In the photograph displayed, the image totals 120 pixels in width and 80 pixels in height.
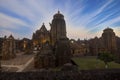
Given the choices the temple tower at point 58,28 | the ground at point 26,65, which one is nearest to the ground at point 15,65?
the ground at point 26,65

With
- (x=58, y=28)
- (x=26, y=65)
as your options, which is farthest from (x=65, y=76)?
(x=58, y=28)

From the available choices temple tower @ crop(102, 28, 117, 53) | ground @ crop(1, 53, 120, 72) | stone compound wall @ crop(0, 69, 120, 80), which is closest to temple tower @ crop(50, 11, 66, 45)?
ground @ crop(1, 53, 120, 72)

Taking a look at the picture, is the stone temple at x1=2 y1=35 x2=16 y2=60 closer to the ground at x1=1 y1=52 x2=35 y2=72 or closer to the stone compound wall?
the ground at x1=1 y1=52 x2=35 y2=72

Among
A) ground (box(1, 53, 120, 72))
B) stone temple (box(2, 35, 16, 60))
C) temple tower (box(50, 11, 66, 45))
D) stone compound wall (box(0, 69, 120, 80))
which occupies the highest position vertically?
temple tower (box(50, 11, 66, 45))

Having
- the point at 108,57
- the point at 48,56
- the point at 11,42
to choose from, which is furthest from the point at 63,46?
the point at 11,42

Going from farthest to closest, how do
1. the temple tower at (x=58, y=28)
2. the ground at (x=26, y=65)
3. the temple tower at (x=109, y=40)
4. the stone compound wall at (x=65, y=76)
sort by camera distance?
the temple tower at (x=109, y=40)
the temple tower at (x=58, y=28)
the ground at (x=26, y=65)
the stone compound wall at (x=65, y=76)

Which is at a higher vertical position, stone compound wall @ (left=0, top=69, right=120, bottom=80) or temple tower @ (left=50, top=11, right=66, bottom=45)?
temple tower @ (left=50, top=11, right=66, bottom=45)

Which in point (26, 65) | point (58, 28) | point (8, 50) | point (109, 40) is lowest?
point (26, 65)

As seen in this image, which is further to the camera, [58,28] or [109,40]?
[109,40]

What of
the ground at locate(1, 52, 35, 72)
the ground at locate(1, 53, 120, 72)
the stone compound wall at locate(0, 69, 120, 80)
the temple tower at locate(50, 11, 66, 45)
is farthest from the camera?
the temple tower at locate(50, 11, 66, 45)

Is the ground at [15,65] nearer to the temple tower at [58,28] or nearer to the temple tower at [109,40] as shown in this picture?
the temple tower at [58,28]

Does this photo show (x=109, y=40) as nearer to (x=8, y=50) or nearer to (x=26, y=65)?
(x=8, y=50)

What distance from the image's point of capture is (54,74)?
16.4 meters

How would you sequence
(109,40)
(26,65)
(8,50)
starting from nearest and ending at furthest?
(26,65)
(8,50)
(109,40)
